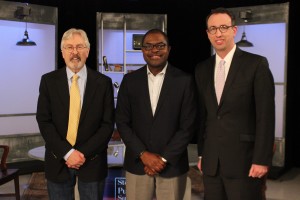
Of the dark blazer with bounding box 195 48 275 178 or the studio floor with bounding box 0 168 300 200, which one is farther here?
the studio floor with bounding box 0 168 300 200

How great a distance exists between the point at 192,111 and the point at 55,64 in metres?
4.79

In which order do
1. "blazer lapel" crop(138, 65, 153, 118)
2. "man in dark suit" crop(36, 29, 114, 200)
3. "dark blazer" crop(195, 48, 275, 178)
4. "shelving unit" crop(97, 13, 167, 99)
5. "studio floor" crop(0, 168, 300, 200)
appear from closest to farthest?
"dark blazer" crop(195, 48, 275, 178), "man in dark suit" crop(36, 29, 114, 200), "blazer lapel" crop(138, 65, 153, 118), "studio floor" crop(0, 168, 300, 200), "shelving unit" crop(97, 13, 167, 99)

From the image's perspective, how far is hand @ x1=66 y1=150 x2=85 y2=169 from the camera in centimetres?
237

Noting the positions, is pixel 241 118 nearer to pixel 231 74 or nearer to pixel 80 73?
pixel 231 74

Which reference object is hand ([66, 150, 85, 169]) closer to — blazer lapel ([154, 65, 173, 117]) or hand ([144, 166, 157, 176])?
hand ([144, 166, 157, 176])

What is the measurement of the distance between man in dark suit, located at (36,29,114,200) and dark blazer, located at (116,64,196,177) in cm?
16

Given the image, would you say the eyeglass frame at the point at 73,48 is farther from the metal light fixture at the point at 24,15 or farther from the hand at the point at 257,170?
the metal light fixture at the point at 24,15

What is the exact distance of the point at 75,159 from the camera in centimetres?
237

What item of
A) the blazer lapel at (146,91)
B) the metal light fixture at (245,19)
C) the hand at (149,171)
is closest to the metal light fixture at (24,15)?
the metal light fixture at (245,19)

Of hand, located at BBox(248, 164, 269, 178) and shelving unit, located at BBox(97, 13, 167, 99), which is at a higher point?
shelving unit, located at BBox(97, 13, 167, 99)

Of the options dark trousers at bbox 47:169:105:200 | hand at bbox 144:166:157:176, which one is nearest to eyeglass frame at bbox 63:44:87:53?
dark trousers at bbox 47:169:105:200

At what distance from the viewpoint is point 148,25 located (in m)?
7.13

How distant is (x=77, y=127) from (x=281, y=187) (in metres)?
4.25

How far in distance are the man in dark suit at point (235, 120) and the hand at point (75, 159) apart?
74 cm
